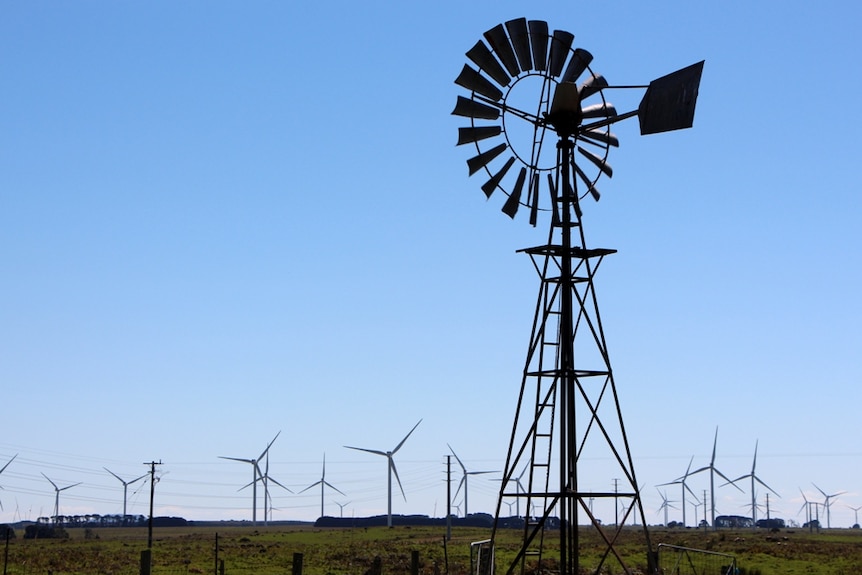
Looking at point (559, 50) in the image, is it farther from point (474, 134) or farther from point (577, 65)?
point (474, 134)

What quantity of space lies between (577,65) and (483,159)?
2.79m

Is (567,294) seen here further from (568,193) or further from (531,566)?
(531,566)

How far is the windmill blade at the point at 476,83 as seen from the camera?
24.5m

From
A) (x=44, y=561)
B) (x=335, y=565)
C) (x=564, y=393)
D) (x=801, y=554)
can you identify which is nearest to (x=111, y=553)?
(x=44, y=561)

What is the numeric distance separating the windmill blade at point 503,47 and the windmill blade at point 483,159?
1.76m

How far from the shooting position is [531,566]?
49406 mm

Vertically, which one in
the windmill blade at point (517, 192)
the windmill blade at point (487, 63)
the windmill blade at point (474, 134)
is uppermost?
the windmill blade at point (487, 63)

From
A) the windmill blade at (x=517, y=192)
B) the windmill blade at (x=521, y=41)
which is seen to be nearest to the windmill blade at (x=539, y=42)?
the windmill blade at (x=521, y=41)

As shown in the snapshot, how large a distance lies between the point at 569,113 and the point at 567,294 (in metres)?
3.73

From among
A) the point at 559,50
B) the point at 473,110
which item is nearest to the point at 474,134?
the point at 473,110

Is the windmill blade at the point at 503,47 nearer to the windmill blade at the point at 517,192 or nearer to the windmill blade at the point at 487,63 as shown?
the windmill blade at the point at 487,63

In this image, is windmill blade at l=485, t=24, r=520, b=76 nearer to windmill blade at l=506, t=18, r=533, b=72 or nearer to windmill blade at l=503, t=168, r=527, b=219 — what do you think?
windmill blade at l=506, t=18, r=533, b=72

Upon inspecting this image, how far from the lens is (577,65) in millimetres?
24531

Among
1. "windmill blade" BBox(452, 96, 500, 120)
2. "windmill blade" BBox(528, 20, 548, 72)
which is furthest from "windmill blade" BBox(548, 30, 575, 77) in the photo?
"windmill blade" BBox(452, 96, 500, 120)
